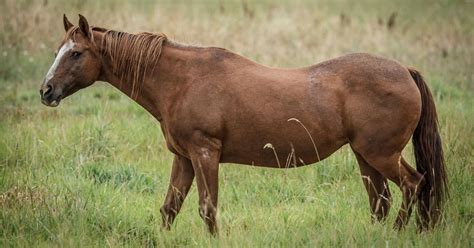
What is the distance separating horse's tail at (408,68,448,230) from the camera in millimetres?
6168

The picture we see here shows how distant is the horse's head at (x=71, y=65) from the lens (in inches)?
247

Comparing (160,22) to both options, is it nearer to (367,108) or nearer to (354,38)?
(354,38)

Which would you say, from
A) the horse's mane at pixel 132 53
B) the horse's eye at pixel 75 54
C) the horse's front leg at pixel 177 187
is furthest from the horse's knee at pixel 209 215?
the horse's eye at pixel 75 54

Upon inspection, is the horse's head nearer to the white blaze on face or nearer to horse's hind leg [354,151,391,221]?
the white blaze on face

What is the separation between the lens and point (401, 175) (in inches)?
241

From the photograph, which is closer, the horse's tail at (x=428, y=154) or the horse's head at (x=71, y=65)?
the horse's tail at (x=428, y=154)

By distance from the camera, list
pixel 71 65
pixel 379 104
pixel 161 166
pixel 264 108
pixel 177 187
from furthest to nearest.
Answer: pixel 161 166
pixel 177 187
pixel 71 65
pixel 264 108
pixel 379 104

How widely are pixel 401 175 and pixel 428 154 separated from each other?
364mm

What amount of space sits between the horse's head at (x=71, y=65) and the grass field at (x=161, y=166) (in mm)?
864

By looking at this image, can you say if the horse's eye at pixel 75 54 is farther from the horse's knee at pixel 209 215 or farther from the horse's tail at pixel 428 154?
the horse's tail at pixel 428 154

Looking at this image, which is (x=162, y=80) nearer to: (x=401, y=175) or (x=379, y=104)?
(x=379, y=104)

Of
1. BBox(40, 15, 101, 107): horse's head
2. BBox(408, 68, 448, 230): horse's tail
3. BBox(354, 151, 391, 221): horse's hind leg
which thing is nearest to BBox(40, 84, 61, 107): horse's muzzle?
BBox(40, 15, 101, 107): horse's head

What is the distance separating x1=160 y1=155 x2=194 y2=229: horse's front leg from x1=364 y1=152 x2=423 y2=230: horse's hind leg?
5.08 feet

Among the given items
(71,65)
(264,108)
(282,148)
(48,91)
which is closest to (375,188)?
(282,148)
